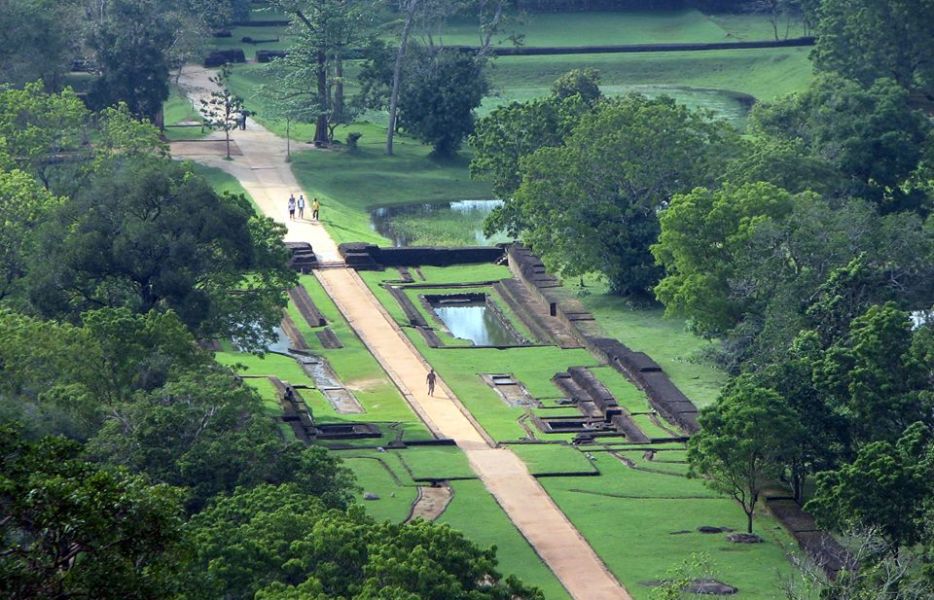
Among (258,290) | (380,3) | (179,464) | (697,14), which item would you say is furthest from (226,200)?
(697,14)

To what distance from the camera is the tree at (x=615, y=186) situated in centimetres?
5784

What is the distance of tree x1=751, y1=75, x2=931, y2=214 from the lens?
58938mm

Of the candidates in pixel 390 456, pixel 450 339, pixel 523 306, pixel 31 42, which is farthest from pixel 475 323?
pixel 31 42

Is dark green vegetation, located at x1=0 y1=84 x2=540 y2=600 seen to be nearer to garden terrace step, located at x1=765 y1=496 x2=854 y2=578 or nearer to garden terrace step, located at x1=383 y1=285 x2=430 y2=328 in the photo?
garden terrace step, located at x1=383 y1=285 x2=430 y2=328

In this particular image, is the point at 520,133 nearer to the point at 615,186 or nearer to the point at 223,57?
the point at 615,186

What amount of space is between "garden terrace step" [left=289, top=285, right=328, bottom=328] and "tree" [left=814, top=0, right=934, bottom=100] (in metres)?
27.4

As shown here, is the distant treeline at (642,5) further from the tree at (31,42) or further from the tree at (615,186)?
the tree at (615,186)

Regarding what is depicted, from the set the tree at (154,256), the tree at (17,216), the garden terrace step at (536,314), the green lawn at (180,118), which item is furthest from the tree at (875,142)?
the green lawn at (180,118)

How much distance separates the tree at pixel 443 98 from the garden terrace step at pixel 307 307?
19.6 metres

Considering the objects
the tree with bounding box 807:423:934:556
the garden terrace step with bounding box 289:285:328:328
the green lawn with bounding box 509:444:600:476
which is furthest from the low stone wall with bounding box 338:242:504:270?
the tree with bounding box 807:423:934:556

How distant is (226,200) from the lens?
47156 millimetres

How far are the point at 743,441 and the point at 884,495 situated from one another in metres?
3.75

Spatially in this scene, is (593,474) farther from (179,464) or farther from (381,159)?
(381,159)

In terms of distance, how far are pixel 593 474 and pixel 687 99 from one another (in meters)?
47.6
